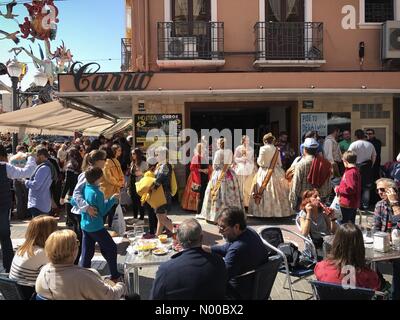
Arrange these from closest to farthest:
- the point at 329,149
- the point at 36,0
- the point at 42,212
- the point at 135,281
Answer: the point at 135,281 < the point at 42,212 < the point at 329,149 < the point at 36,0

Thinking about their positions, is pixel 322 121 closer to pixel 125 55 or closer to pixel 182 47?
pixel 182 47

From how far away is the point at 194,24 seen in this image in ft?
39.6

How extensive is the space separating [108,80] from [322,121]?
600 centimetres

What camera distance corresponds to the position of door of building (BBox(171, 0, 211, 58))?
11898mm

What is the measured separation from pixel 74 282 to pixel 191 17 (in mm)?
10647

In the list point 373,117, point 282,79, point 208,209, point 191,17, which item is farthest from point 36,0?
point 373,117

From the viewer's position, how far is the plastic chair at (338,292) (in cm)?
299

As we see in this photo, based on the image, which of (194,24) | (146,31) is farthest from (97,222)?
(194,24)

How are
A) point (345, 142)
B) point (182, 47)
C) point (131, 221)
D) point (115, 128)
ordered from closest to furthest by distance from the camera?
1. point (131, 221)
2. point (345, 142)
3. point (182, 47)
4. point (115, 128)

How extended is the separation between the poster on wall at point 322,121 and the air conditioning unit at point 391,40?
2.22 metres

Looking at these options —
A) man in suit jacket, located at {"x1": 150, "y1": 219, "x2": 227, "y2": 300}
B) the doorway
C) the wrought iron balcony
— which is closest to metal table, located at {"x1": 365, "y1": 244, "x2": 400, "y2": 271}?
man in suit jacket, located at {"x1": 150, "y1": 219, "x2": 227, "y2": 300}

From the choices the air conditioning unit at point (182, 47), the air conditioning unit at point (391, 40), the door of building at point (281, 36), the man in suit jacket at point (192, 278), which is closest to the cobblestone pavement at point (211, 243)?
the man in suit jacket at point (192, 278)
